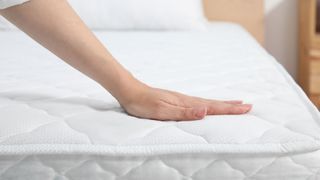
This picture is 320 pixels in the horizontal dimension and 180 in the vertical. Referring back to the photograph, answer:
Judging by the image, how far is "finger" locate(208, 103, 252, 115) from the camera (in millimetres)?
896

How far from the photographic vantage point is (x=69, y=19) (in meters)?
0.88

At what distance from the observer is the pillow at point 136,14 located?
71.2 inches

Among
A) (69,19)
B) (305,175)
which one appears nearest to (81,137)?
(69,19)

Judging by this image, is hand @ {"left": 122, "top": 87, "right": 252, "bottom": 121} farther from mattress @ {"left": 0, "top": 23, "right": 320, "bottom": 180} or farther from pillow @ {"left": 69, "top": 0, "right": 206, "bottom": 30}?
pillow @ {"left": 69, "top": 0, "right": 206, "bottom": 30}

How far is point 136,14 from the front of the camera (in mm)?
1824

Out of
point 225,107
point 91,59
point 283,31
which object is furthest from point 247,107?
point 283,31

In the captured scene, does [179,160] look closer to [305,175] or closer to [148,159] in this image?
[148,159]

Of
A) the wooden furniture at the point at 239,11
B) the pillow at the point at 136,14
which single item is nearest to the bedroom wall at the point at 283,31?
the wooden furniture at the point at 239,11

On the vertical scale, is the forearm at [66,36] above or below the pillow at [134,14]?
above

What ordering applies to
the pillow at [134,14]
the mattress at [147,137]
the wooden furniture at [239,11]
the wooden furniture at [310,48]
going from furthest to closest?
the wooden furniture at [239,11], the wooden furniture at [310,48], the pillow at [134,14], the mattress at [147,137]

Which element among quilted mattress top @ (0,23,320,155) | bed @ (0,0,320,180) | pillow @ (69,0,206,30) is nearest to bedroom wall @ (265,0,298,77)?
pillow @ (69,0,206,30)

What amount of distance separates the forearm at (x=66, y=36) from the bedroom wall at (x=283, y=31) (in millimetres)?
1560

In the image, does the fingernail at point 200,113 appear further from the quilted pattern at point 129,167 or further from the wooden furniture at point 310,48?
the wooden furniture at point 310,48

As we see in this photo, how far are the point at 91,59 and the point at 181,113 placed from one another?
0.61 ft
